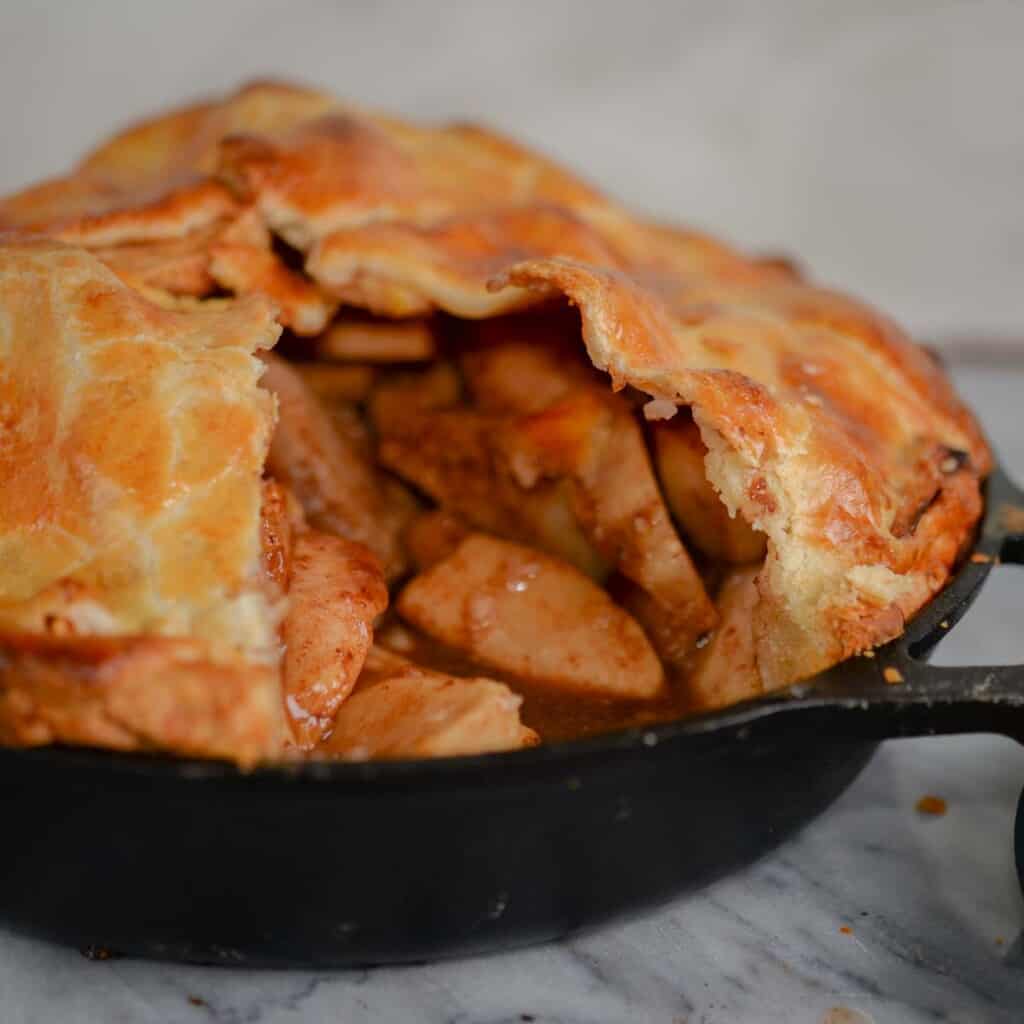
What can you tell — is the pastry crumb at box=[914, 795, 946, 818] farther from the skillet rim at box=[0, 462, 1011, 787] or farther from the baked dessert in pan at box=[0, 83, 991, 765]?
the skillet rim at box=[0, 462, 1011, 787]

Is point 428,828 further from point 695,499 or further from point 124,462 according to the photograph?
point 695,499

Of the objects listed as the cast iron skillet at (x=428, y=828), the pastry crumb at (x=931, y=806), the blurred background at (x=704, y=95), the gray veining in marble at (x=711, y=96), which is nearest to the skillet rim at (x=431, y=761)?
the cast iron skillet at (x=428, y=828)

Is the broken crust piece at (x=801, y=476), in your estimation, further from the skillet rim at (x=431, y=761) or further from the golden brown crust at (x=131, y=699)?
the golden brown crust at (x=131, y=699)

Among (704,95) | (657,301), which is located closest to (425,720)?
(657,301)

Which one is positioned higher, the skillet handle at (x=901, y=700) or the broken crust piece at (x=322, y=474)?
the skillet handle at (x=901, y=700)

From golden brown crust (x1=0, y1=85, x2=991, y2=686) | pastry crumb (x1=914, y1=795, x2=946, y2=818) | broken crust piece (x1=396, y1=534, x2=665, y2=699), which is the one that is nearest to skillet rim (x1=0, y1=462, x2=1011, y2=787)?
golden brown crust (x1=0, y1=85, x2=991, y2=686)

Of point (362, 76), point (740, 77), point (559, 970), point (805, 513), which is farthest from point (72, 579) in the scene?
point (740, 77)
